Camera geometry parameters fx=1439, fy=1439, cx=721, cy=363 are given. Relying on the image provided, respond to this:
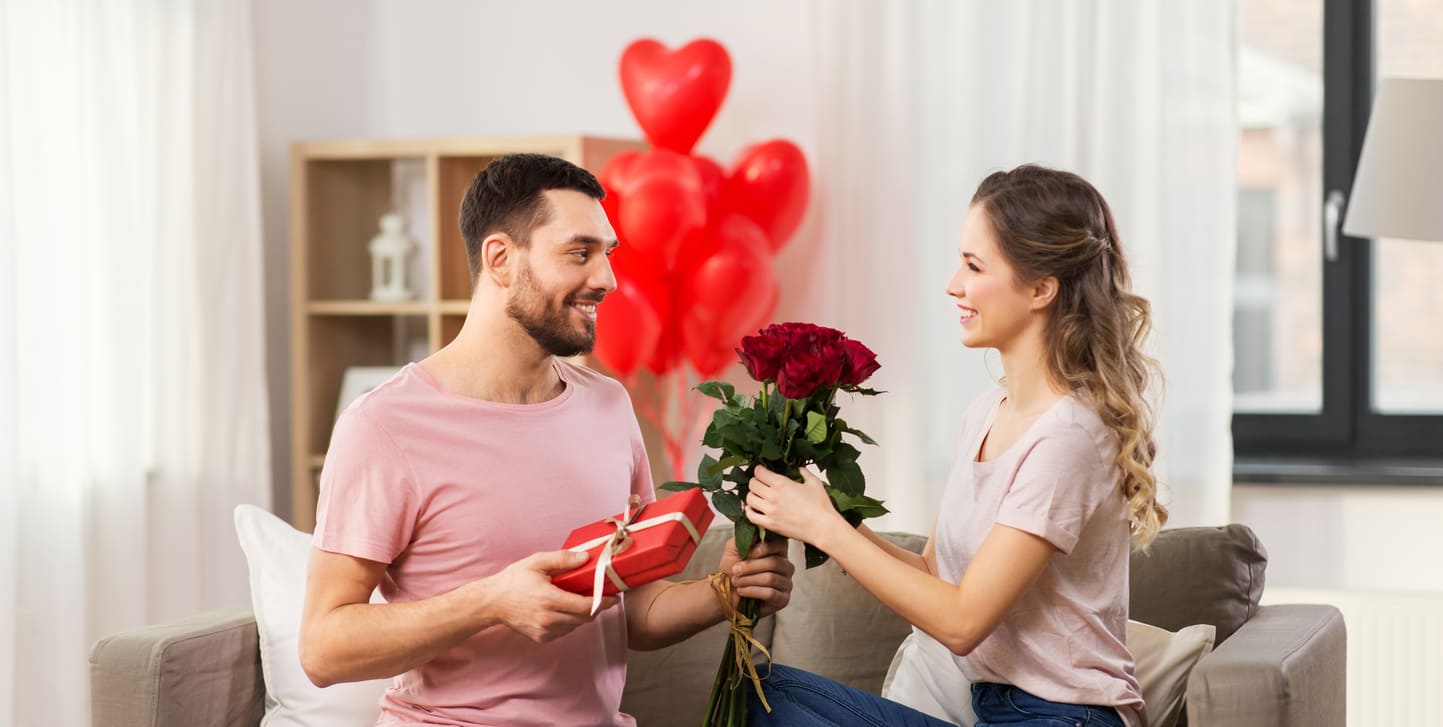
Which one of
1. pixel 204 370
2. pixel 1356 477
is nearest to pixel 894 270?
pixel 1356 477

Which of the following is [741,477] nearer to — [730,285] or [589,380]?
[589,380]

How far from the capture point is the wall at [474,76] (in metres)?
3.90

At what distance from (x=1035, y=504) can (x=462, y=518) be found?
0.72 meters

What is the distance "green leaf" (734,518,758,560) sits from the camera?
1.79 meters

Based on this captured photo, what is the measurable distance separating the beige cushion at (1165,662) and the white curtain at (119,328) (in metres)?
2.25

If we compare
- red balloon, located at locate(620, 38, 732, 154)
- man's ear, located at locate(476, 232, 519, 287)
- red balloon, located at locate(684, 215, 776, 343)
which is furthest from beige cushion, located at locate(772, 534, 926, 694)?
red balloon, located at locate(620, 38, 732, 154)

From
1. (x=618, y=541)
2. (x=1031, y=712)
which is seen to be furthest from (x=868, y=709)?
(x=618, y=541)

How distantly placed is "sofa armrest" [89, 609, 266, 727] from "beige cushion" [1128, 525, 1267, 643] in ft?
4.65

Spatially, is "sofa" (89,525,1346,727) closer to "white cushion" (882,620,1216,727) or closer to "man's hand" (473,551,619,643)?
"white cushion" (882,620,1216,727)

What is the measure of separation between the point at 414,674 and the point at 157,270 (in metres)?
1.88

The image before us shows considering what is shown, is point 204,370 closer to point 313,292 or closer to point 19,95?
point 313,292

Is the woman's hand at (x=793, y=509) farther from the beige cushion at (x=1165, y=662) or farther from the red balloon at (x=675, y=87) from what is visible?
the red balloon at (x=675, y=87)

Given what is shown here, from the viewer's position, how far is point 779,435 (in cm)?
174

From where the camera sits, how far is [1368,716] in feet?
10.2
